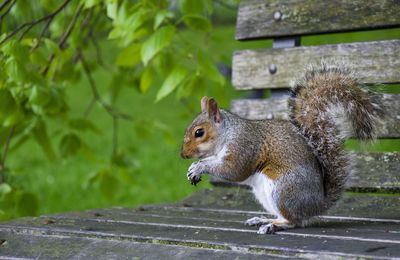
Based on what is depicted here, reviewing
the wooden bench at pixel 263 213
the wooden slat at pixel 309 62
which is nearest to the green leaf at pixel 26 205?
the wooden bench at pixel 263 213

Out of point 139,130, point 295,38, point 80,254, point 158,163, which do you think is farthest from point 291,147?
point 158,163

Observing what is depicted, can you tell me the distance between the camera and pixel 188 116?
3.51m

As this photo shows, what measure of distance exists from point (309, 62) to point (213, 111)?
0.62 m

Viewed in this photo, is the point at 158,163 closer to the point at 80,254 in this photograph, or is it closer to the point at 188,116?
the point at 188,116

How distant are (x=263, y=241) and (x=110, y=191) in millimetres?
1625

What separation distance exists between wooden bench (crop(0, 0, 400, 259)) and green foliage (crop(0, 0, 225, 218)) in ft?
0.73

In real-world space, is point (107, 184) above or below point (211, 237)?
below

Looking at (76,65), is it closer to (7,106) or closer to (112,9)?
(112,9)

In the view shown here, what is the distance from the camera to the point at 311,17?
2717mm

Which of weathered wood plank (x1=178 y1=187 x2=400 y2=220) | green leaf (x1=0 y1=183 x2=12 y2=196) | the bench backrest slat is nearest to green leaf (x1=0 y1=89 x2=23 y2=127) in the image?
green leaf (x1=0 y1=183 x2=12 y2=196)

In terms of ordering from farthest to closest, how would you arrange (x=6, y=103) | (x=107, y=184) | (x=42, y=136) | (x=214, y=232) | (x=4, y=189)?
(x=107, y=184), (x=42, y=136), (x=4, y=189), (x=6, y=103), (x=214, y=232)


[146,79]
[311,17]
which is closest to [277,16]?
[311,17]

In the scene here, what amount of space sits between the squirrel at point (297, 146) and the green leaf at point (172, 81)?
0.39 m

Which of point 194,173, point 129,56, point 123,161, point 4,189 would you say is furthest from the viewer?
point 123,161
